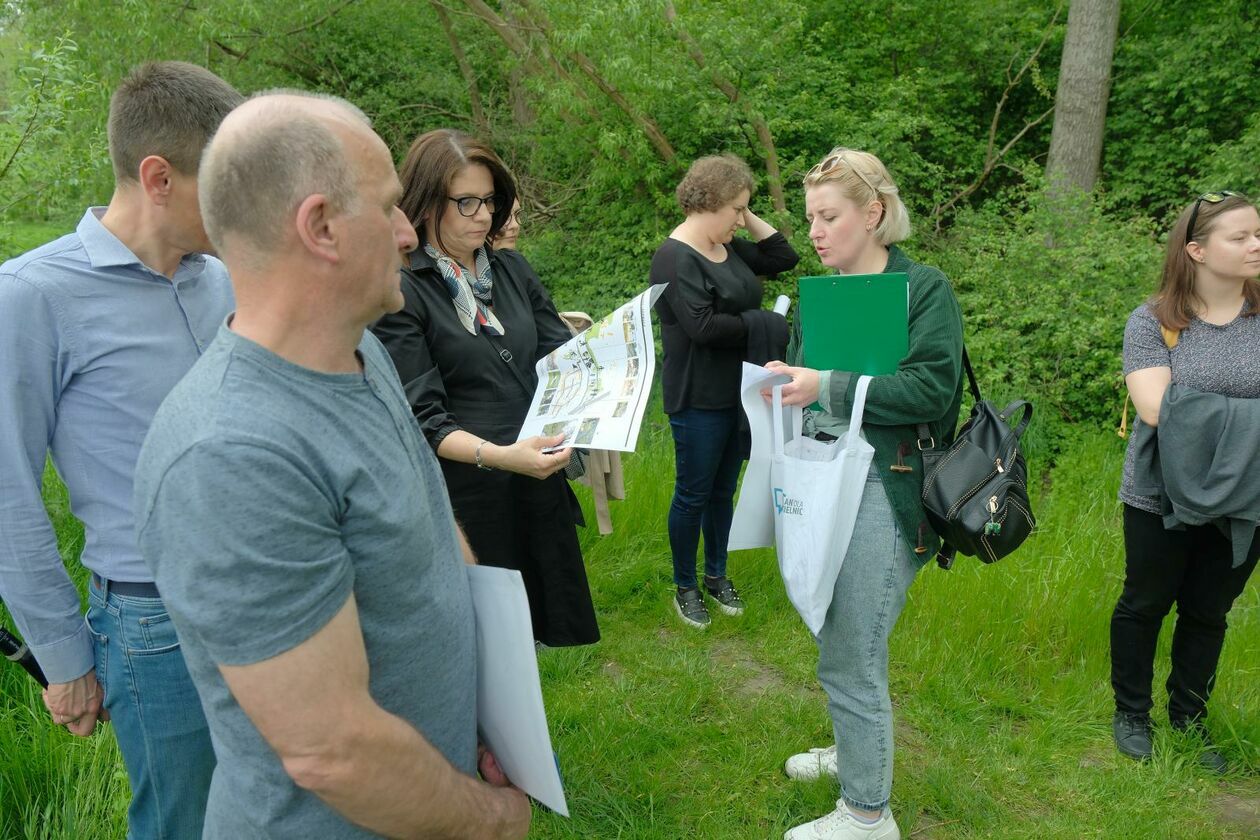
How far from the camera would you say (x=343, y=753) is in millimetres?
1125

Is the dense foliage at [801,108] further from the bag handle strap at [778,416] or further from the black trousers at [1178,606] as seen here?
the bag handle strap at [778,416]

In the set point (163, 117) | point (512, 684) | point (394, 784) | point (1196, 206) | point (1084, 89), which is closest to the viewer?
point (394, 784)

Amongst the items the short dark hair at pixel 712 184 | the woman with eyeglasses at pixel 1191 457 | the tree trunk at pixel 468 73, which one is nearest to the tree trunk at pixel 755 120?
the tree trunk at pixel 468 73

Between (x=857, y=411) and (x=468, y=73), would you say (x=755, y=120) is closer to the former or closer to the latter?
(x=468, y=73)

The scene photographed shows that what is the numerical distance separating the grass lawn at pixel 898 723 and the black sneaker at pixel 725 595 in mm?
67

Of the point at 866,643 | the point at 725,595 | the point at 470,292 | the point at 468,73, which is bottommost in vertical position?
the point at 725,595

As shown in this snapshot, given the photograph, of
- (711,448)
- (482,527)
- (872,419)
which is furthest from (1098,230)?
(482,527)

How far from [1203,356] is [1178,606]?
905mm

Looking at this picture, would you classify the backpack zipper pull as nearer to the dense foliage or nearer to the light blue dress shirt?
the light blue dress shirt

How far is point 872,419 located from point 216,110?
1700mm

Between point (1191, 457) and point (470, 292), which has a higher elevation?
point (470, 292)

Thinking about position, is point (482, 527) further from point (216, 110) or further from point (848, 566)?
point (216, 110)

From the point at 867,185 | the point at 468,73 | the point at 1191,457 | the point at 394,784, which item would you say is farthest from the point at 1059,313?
the point at 468,73

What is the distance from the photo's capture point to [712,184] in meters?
3.90
